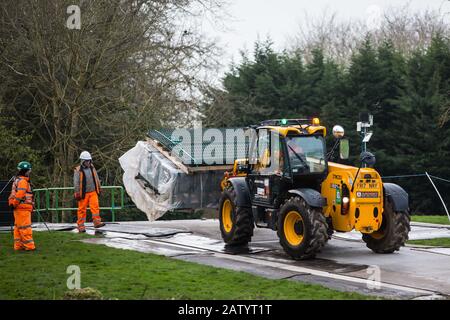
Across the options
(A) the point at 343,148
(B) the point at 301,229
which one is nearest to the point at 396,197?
(A) the point at 343,148

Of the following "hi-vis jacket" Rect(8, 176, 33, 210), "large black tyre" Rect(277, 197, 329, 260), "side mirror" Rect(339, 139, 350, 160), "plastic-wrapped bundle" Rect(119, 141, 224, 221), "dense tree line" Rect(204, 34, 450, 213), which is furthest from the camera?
"dense tree line" Rect(204, 34, 450, 213)

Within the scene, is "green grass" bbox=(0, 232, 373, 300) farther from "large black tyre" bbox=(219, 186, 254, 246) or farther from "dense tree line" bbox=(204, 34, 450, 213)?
"dense tree line" bbox=(204, 34, 450, 213)

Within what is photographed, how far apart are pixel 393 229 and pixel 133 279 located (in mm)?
6137

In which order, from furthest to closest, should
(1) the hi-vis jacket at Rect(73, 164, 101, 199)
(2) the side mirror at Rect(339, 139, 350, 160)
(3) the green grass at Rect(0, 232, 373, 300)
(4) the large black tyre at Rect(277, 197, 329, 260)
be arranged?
(1) the hi-vis jacket at Rect(73, 164, 101, 199), (2) the side mirror at Rect(339, 139, 350, 160), (4) the large black tyre at Rect(277, 197, 329, 260), (3) the green grass at Rect(0, 232, 373, 300)

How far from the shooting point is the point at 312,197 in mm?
15164

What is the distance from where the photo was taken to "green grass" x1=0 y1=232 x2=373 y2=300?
11.2 m

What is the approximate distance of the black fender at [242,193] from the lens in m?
17.2

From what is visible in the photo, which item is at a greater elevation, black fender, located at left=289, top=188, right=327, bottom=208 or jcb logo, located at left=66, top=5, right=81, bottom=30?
jcb logo, located at left=66, top=5, right=81, bottom=30

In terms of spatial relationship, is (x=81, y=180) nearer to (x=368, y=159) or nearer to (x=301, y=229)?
(x=301, y=229)

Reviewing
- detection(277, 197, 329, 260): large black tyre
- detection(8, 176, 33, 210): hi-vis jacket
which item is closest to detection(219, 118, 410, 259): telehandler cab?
detection(277, 197, 329, 260): large black tyre

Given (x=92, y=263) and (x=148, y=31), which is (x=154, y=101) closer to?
(x=148, y=31)

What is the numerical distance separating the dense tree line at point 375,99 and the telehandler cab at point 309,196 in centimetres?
1566
